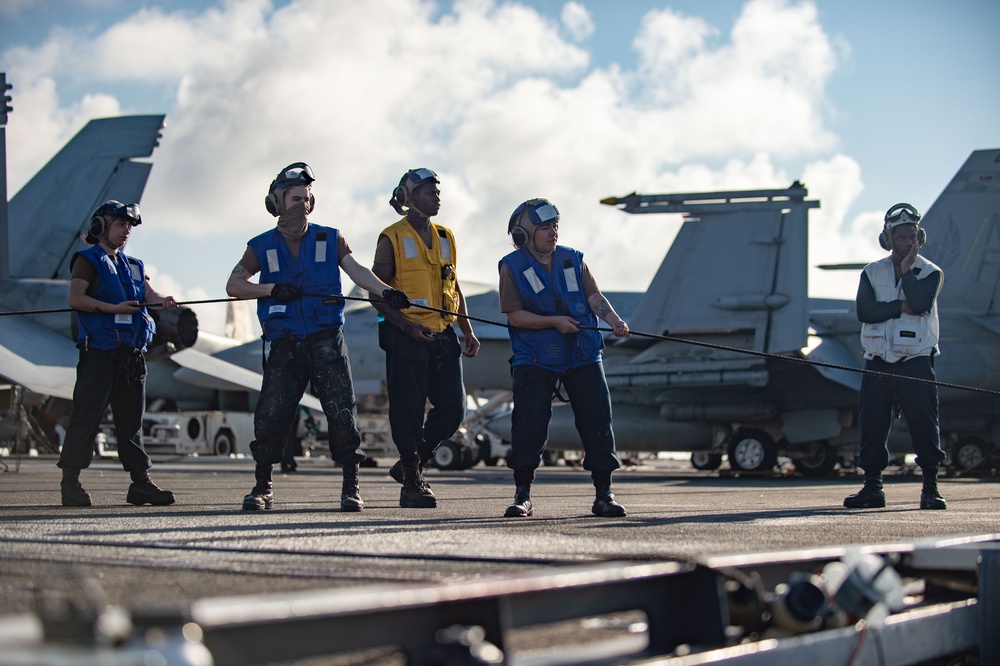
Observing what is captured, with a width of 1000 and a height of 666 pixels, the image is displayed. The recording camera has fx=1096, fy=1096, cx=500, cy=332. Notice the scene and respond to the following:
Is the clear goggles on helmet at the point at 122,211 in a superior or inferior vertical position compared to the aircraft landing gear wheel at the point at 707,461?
superior

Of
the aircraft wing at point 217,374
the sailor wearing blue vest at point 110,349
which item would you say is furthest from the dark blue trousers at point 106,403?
the aircraft wing at point 217,374

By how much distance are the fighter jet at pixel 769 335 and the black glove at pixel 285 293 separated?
11136mm

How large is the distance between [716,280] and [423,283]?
37.7 ft

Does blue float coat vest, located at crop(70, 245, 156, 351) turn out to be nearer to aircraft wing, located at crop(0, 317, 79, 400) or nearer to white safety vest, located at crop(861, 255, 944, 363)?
white safety vest, located at crop(861, 255, 944, 363)

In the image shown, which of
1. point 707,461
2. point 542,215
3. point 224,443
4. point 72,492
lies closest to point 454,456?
point 224,443

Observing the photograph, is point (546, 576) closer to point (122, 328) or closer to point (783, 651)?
point (783, 651)

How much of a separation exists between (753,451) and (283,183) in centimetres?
1234

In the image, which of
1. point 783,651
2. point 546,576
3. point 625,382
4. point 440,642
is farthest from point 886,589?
point 625,382

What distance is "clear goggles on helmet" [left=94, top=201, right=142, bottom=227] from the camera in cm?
616

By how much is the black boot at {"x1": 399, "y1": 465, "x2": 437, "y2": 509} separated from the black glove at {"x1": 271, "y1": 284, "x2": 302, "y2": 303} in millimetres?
1197

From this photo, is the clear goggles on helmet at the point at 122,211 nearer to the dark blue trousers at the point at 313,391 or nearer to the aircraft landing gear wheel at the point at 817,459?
the dark blue trousers at the point at 313,391

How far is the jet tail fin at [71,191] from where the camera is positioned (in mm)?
20094

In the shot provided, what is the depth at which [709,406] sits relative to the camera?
1705 cm

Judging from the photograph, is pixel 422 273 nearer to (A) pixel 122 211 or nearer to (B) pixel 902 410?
(A) pixel 122 211
